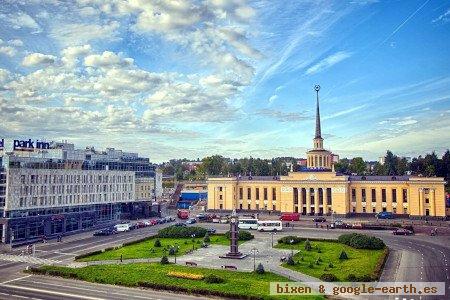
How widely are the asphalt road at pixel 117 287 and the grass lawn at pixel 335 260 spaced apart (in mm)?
2833

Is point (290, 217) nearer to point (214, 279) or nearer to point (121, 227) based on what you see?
point (121, 227)

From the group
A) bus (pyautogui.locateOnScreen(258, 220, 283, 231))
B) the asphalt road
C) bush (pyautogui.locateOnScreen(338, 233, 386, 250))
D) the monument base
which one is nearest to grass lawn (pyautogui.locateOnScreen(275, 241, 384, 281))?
bush (pyautogui.locateOnScreen(338, 233, 386, 250))

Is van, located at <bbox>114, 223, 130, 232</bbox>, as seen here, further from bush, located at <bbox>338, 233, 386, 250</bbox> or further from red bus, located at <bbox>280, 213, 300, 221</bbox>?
bush, located at <bbox>338, 233, 386, 250</bbox>

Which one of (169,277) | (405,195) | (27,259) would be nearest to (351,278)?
(169,277)

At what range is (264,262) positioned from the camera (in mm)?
67562

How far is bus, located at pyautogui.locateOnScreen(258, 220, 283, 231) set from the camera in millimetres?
104000

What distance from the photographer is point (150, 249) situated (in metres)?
78.9

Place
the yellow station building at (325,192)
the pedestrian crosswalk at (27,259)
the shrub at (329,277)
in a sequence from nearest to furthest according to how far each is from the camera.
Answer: the shrub at (329,277)
the pedestrian crosswalk at (27,259)
the yellow station building at (325,192)

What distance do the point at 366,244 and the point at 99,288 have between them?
49.0 meters

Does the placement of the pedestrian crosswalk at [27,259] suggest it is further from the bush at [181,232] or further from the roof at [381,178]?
the roof at [381,178]

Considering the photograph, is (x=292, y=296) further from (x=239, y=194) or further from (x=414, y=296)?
(x=239, y=194)

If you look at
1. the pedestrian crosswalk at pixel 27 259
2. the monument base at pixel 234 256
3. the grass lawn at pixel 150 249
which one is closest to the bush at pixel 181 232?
the grass lawn at pixel 150 249

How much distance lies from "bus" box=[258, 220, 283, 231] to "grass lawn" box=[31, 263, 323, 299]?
1747 inches

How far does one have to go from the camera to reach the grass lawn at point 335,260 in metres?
59.5
